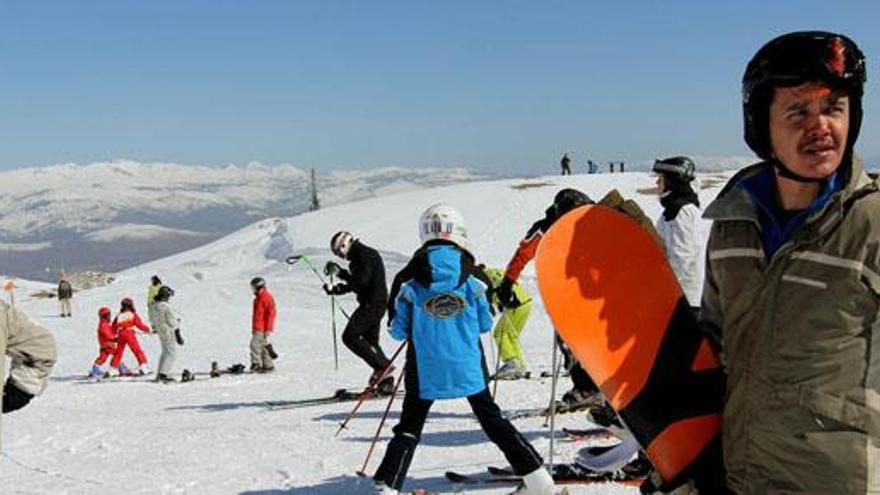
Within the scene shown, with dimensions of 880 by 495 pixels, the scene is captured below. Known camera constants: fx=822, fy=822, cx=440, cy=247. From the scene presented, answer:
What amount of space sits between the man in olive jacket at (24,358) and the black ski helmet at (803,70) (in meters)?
3.33

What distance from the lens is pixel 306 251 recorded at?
33719 millimetres

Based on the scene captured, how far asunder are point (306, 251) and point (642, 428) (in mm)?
31865

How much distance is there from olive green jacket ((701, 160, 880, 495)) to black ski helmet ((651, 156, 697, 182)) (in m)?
3.34

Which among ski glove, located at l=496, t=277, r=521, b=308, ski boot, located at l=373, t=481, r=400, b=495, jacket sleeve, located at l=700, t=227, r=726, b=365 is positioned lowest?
ski boot, located at l=373, t=481, r=400, b=495

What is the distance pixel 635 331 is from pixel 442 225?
2.86m

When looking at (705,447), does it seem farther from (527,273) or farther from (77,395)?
(527,273)

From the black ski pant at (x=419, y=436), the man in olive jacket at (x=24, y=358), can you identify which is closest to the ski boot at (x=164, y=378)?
the black ski pant at (x=419, y=436)

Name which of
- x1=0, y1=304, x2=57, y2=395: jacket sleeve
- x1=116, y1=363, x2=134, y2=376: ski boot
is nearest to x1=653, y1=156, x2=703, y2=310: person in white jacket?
x1=0, y1=304, x2=57, y2=395: jacket sleeve

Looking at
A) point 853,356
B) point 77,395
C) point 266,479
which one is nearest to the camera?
point 853,356

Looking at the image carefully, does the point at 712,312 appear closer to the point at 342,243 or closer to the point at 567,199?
the point at 567,199

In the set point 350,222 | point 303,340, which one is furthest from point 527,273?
point 350,222

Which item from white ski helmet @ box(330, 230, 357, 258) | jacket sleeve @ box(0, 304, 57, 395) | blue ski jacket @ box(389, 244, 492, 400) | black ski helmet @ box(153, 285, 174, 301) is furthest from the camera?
black ski helmet @ box(153, 285, 174, 301)

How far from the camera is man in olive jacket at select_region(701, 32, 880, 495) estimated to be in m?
2.02

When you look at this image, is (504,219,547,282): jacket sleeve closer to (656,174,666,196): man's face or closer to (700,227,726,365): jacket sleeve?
(656,174,666,196): man's face
